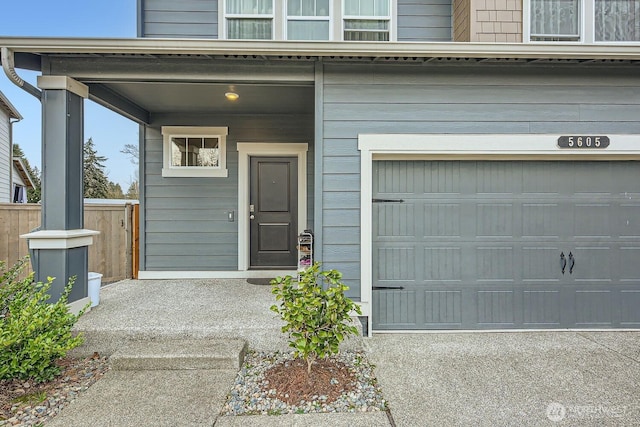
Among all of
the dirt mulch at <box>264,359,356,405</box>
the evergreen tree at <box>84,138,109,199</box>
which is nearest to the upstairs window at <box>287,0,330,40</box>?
the dirt mulch at <box>264,359,356,405</box>

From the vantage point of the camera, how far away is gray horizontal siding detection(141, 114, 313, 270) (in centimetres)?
528

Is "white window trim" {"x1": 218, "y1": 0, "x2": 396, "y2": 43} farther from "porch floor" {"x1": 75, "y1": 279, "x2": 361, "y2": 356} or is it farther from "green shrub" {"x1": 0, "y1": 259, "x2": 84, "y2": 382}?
"green shrub" {"x1": 0, "y1": 259, "x2": 84, "y2": 382}

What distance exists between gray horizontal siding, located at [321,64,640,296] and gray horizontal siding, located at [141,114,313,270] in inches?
71.3

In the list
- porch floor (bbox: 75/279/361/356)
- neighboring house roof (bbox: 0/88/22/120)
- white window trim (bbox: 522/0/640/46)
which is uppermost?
neighboring house roof (bbox: 0/88/22/120)

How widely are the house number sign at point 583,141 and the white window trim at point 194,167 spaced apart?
4379mm

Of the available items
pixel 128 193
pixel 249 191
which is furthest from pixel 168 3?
pixel 128 193

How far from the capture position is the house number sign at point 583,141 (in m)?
3.62

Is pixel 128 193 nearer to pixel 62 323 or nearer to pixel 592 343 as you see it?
pixel 62 323

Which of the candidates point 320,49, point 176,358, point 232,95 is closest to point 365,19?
point 320,49

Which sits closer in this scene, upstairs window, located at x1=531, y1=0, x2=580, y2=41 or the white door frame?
upstairs window, located at x1=531, y1=0, x2=580, y2=41

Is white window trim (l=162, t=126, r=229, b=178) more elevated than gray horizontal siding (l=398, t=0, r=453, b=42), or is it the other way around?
gray horizontal siding (l=398, t=0, r=453, b=42)

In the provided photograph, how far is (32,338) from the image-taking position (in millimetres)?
2590

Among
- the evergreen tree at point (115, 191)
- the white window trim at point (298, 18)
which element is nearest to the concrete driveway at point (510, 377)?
the white window trim at point (298, 18)

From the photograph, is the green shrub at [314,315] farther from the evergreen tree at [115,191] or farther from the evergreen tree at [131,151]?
the evergreen tree at [131,151]
